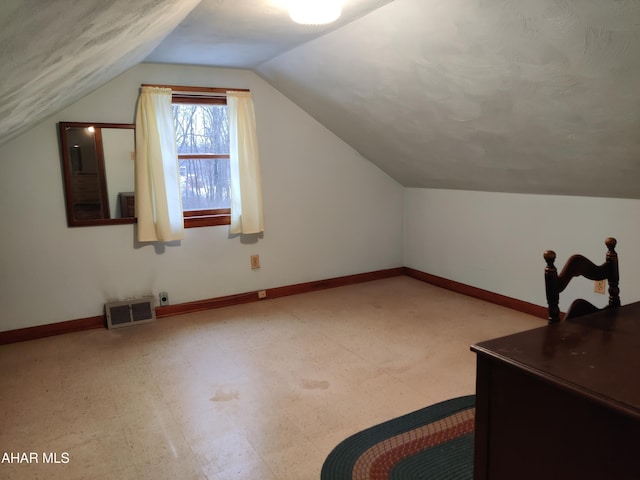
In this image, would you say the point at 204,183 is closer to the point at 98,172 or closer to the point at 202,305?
the point at 98,172

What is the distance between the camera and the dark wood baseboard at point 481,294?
3586mm

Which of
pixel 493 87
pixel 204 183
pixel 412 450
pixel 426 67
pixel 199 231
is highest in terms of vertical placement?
pixel 426 67

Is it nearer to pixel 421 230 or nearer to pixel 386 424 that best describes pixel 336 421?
pixel 386 424

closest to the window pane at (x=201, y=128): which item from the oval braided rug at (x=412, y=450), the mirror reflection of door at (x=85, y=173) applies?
the mirror reflection of door at (x=85, y=173)

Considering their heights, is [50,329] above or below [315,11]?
below

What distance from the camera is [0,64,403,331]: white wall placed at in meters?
3.32

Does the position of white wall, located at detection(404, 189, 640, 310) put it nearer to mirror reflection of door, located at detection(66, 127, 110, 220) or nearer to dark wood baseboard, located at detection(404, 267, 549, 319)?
dark wood baseboard, located at detection(404, 267, 549, 319)

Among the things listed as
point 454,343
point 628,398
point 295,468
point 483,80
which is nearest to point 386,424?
point 295,468

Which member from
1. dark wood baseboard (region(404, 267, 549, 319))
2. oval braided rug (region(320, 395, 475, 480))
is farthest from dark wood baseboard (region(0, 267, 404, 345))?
oval braided rug (region(320, 395, 475, 480))

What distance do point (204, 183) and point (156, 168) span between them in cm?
52

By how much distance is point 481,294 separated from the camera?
160 inches

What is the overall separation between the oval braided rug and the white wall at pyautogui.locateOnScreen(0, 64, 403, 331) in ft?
7.56

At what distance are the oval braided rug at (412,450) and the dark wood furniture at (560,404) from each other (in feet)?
2.28

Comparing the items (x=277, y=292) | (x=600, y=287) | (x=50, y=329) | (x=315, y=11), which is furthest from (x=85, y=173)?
(x=600, y=287)
